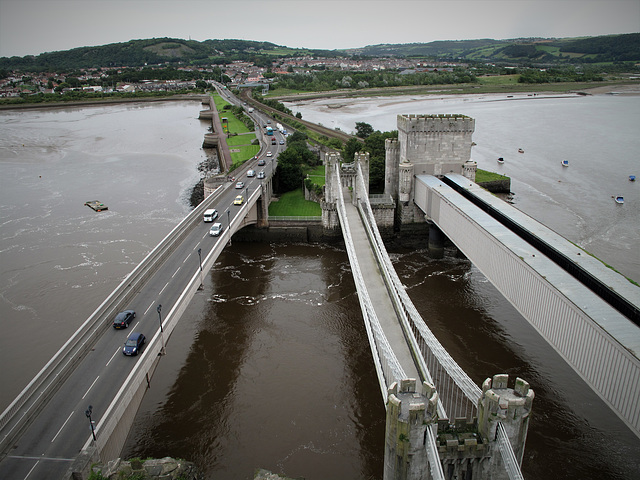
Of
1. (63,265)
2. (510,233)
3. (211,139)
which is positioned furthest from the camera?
(211,139)

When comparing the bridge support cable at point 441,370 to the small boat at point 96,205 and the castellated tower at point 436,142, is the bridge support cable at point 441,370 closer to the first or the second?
the castellated tower at point 436,142

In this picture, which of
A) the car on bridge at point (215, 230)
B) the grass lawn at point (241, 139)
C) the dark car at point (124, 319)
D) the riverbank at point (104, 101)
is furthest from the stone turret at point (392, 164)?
the riverbank at point (104, 101)

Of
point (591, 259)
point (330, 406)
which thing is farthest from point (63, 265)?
point (591, 259)

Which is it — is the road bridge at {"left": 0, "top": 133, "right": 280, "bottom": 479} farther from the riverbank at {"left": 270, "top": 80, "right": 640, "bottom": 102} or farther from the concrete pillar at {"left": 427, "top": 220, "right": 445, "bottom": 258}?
the riverbank at {"left": 270, "top": 80, "right": 640, "bottom": 102}

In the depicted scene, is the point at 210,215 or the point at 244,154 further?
the point at 244,154

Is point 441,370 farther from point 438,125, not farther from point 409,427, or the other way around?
point 438,125

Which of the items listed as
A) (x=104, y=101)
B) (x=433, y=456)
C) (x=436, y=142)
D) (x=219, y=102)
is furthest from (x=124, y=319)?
(x=104, y=101)

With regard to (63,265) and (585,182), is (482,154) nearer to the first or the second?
(585,182)
